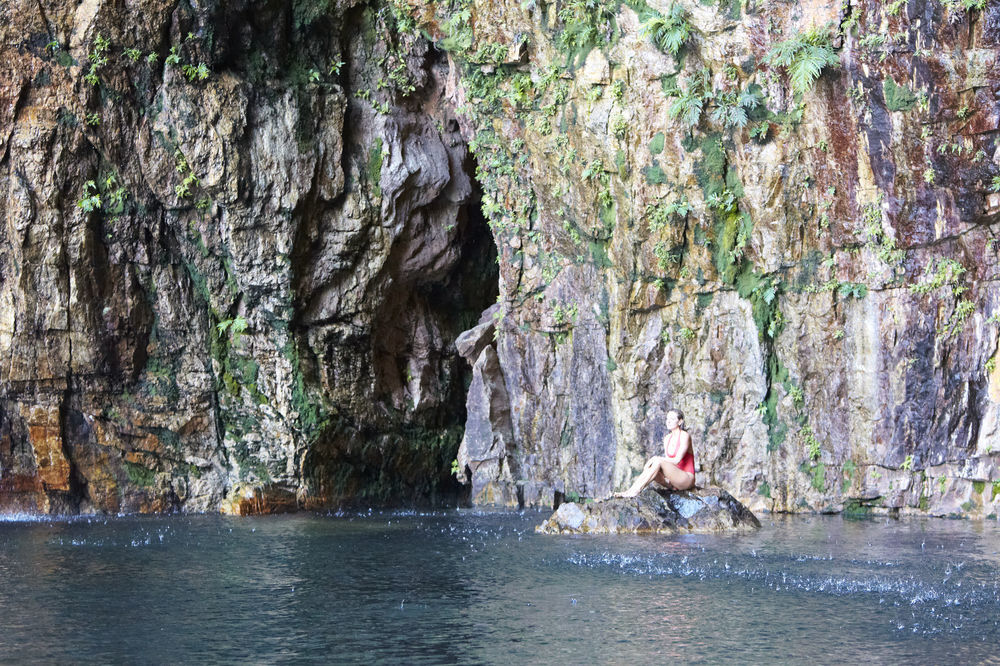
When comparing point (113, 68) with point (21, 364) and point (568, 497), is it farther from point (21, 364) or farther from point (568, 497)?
point (568, 497)

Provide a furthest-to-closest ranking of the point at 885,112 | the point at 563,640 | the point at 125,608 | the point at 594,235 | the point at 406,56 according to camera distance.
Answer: the point at 406,56
the point at 594,235
the point at 885,112
the point at 125,608
the point at 563,640

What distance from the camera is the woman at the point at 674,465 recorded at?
44.4 feet

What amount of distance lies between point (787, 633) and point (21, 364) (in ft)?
62.8

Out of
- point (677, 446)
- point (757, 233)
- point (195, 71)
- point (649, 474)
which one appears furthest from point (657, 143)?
point (195, 71)

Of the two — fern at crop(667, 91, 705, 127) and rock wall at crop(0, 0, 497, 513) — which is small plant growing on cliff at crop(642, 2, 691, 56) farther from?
rock wall at crop(0, 0, 497, 513)

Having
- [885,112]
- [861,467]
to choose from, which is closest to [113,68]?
[885,112]

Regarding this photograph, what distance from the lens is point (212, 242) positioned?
22453 millimetres

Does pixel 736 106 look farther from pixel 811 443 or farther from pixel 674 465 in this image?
pixel 674 465

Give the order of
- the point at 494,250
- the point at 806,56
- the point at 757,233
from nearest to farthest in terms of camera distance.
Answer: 1. the point at 806,56
2. the point at 757,233
3. the point at 494,250

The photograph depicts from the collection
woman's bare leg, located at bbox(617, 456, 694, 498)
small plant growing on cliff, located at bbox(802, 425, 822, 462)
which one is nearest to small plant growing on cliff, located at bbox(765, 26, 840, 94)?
small plant growing on cliff, located at bbox(802, 425, 822, 462)

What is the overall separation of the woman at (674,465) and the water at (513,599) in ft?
4.18

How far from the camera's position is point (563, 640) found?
Answer: 651cm

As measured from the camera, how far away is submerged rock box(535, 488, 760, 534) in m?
13.0

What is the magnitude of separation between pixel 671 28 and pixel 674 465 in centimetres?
831
